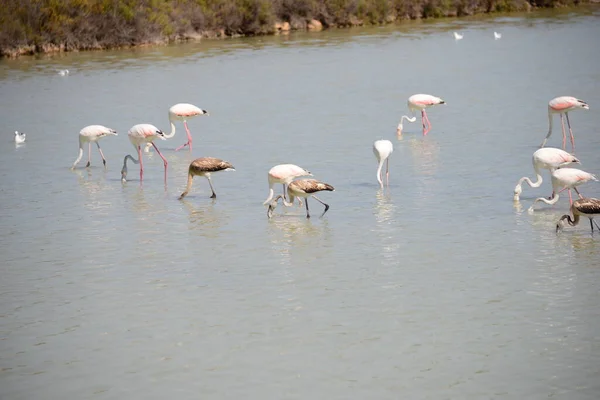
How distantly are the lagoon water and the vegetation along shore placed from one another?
538 inches

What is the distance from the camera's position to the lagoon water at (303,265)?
652cm

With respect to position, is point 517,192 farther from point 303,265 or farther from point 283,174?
point 303,265

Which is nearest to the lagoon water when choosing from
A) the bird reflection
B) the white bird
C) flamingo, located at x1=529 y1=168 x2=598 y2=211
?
the bird reflection

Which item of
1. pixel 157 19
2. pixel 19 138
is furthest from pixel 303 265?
pixel 157 19

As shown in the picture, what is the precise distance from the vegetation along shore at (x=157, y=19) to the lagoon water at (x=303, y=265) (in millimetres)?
13659

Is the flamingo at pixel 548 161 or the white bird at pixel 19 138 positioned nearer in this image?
the flamingo at pixel 548 161

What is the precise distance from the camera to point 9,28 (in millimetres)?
31000

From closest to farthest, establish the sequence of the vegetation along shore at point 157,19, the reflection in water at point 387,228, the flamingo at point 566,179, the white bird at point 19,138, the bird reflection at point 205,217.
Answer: the reflection in water at point 387,228, the flamingo at point 566,179, the bird reflection at point 205,217, the white bird at point 19,138, the vegetation along shore at point 157,19

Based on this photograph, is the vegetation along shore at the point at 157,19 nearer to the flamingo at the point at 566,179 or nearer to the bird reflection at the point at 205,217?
the bird reflection at the point at 205,217

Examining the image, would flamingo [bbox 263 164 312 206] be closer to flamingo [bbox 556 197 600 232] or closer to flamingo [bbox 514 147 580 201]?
flamingo [bbox 514 147 580 201]

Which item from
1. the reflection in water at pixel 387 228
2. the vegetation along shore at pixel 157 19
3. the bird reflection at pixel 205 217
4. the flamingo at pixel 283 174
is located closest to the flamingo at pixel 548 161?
the reflection in water at pixel 387 228

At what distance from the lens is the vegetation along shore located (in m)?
31.8

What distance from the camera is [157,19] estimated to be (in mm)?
33969

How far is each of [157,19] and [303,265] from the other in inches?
1037
